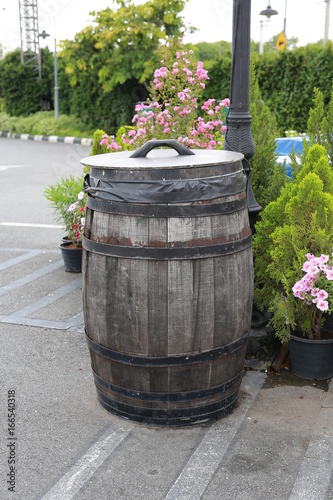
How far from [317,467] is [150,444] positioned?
817mm

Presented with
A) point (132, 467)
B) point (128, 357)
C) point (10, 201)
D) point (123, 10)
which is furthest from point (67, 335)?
point (123, 10)

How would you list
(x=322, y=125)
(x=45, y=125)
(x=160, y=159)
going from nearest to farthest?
(x=160, y=159) → (x=322, y=125) → (x=45, y=125)

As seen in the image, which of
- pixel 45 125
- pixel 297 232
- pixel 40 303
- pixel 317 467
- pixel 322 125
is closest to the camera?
pixel 317 467

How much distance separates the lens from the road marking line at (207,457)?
267 centimetres

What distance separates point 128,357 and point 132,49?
1869cm

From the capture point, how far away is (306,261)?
11.5 ft

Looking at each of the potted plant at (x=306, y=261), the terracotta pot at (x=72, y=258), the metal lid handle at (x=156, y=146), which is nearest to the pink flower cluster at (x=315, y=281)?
the potted plant at (x=306, y=261)

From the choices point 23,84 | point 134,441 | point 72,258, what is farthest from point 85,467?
point 23,84

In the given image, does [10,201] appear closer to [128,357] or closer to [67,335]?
[67,335]

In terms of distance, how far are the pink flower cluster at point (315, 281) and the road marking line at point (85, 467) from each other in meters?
1.25

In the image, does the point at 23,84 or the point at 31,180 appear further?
the point at 23,84

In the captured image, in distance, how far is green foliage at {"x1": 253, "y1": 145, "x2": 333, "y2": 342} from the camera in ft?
11.5

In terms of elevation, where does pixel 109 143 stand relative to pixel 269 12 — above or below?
below

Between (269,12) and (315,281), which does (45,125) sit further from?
(315,281)
